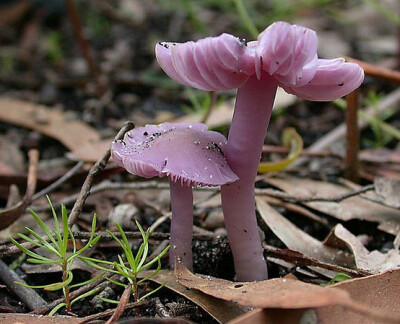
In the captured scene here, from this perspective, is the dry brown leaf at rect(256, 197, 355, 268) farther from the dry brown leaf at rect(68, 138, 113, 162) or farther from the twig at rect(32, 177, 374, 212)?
the dry brown leaf at rect(68, 138, 113, 162)

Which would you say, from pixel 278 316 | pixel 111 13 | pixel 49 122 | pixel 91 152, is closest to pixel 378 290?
pixel 278 316

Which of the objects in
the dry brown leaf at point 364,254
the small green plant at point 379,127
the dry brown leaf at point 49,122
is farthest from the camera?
the dry brown leaf at point 49,122

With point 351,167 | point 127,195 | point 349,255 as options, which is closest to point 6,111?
point 127,195

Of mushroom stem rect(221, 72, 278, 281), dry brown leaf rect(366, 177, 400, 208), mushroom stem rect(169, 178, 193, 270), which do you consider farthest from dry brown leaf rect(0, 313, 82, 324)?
dry brown leaf rect(366, 177, 400, 208)

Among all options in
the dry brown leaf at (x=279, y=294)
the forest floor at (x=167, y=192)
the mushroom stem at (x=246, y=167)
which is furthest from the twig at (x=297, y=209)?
the dry brown leaf at (x=279, y=294)

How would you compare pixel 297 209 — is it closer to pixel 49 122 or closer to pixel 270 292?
pixel 270 292

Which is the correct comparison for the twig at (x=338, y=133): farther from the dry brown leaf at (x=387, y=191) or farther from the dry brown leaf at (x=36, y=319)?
the dry brown leaf at (x=36, y=319)

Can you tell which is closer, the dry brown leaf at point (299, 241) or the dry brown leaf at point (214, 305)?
the dry brown leaf at point (214, 305)
